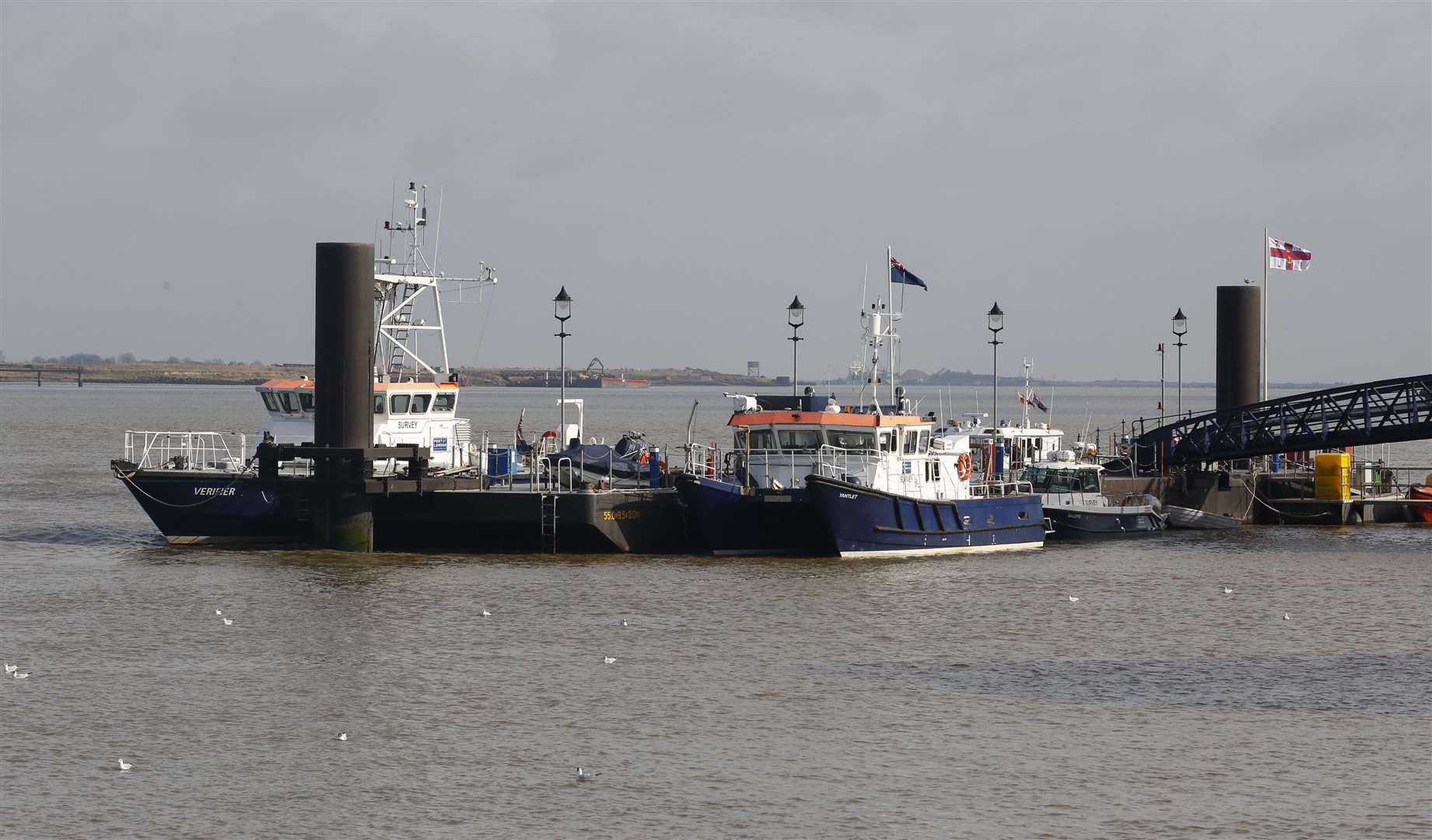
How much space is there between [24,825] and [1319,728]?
1666 cm

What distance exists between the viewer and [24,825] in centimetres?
1886

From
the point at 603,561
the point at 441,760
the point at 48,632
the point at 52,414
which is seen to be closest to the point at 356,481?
the point at 603,561

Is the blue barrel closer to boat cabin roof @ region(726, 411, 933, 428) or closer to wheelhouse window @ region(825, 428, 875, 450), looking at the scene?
boat cabin roof @ region(726, 411, 933, 428)

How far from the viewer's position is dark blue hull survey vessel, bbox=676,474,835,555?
137 feet

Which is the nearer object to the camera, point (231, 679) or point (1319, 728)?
point (1319, 728)

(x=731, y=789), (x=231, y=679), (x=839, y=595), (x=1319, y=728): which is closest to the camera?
(x=731, y=789)

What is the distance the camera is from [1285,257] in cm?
6419

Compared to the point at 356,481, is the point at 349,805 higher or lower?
lower

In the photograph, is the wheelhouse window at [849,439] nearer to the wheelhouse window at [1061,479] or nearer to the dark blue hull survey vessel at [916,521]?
the dark blue hull survey vessel at [916,521]

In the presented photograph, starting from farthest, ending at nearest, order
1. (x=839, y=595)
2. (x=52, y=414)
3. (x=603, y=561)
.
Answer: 1. (x=52, y=414)
2. (x=603, y=561)
3. (x=839, y=595)

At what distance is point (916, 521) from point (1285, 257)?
2797 centimetres

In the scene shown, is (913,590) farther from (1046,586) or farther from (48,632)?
(48,632)

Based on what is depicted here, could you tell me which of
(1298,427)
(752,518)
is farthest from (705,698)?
(1298,427)

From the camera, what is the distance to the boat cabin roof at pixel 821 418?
4294 cm
